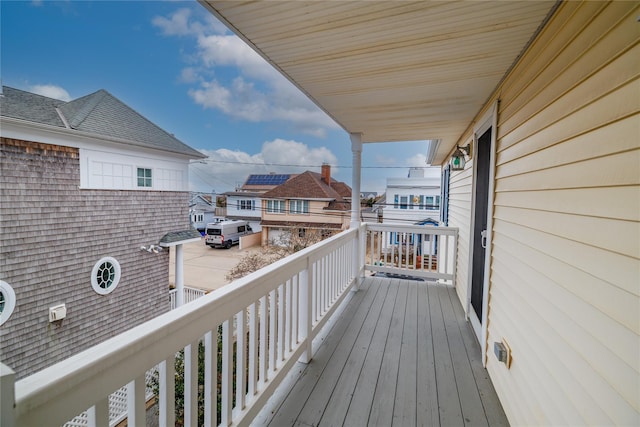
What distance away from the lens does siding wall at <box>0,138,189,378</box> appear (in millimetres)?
1672

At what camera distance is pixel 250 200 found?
16.5 feet

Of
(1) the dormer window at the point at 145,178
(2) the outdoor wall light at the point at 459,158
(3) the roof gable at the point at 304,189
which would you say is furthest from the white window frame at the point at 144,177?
(3) the roof gable at the point at 304,189

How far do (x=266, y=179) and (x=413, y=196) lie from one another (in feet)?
28.1

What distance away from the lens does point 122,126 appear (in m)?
2.31

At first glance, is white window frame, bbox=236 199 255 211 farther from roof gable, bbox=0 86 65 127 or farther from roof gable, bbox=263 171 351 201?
roof gable, bbox=0 86 65 127

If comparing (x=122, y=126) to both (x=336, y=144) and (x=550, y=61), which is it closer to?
(x=550, y=61)

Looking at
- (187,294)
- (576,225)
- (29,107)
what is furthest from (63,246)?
(576,225)

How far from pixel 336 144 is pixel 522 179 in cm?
1502

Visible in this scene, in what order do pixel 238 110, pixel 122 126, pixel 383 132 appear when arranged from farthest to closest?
pixel 238 110, pixel 383 132, pixel 122 126

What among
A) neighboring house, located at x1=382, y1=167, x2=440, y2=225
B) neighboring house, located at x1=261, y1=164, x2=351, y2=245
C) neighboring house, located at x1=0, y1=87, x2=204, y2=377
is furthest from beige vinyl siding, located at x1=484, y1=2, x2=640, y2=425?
neighboring house, located at x1=382, y1=167, x2=440, y2=225

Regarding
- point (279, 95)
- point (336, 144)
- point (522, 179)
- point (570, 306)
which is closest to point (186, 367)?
point (570, 306)

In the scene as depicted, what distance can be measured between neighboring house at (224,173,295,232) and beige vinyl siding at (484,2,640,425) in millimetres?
3509

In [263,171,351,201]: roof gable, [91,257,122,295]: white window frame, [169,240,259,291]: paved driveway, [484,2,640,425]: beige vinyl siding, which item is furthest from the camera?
[263,171,351,201]: roof gable

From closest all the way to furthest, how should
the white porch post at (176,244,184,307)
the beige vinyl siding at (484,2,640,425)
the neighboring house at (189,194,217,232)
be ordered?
the beige vinyl siding at (484,2,640,425) → the white porch post at (176,244,184,307) → the neighboring house at (189,194,217,232)
